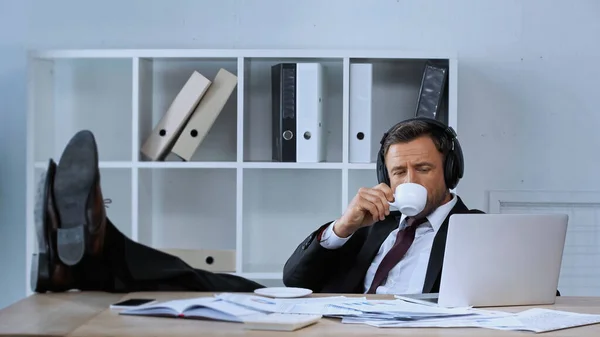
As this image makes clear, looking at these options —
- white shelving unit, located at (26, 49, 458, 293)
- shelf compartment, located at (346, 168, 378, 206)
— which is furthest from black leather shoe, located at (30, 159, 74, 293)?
shelf compartment, located at (346, 168, 378, 206)

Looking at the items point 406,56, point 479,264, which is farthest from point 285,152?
point 479,264

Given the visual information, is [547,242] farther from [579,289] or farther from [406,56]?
[579,289]

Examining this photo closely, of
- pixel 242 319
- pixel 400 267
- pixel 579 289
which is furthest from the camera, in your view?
pixel 579 289

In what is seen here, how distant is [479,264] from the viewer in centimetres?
156

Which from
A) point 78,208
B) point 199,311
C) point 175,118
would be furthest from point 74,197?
point 175,118

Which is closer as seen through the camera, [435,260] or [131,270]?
[131,270]

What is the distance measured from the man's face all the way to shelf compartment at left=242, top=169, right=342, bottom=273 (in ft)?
2.96

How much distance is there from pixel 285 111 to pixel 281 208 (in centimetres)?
49

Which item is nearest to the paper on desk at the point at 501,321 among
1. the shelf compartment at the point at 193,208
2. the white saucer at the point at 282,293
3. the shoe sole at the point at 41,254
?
the white saucer at the point at 282,293

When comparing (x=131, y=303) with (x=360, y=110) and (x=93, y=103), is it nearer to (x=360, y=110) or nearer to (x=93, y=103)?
(x=360, y=110)

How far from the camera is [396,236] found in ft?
7.75

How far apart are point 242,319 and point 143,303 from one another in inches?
9.6

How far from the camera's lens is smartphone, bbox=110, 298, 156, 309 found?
145cm

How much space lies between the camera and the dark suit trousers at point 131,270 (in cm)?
171
